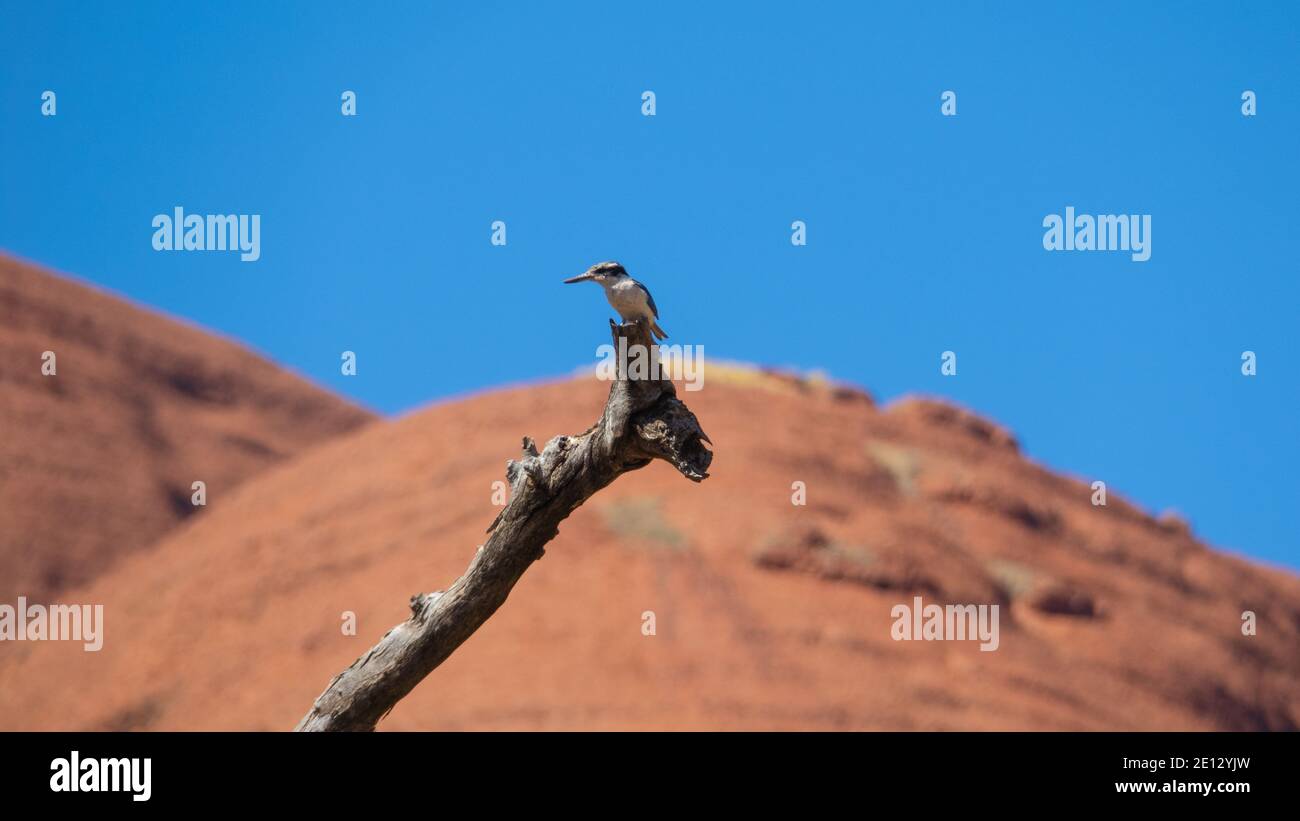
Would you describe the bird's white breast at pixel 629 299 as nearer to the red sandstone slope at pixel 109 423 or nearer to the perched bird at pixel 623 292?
the perched bird at pixel 623 292

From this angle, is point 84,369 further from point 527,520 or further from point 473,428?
point 527,520

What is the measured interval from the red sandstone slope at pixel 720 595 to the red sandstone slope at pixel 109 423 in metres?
6.84

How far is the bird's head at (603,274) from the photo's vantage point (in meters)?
7.53

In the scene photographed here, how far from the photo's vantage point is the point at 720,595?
5131 cm

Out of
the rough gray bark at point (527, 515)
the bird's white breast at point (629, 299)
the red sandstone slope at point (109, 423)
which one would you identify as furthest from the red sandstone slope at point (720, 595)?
the bird's white breast at point (629, 299)

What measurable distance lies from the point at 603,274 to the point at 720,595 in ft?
145

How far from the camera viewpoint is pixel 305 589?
5678 cm

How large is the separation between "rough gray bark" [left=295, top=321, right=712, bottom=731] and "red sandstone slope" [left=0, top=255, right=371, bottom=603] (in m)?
67.9

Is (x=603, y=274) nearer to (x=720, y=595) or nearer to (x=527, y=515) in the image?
(x=527, y=515)

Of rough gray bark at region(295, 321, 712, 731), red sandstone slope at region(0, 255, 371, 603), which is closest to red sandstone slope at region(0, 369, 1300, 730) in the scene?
red sandstone slope at region(0, 255, 371, 603)

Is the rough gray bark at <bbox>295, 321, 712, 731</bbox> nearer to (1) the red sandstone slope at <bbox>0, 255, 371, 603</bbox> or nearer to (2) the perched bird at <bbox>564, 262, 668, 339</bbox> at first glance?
(2) the perched bird at <bbox>564, 262, 668, 339</bbox>

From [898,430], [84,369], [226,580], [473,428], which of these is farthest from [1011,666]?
[84,369]

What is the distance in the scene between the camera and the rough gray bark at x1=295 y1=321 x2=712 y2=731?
25.1 feet

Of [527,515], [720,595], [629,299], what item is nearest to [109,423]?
[720,595]
